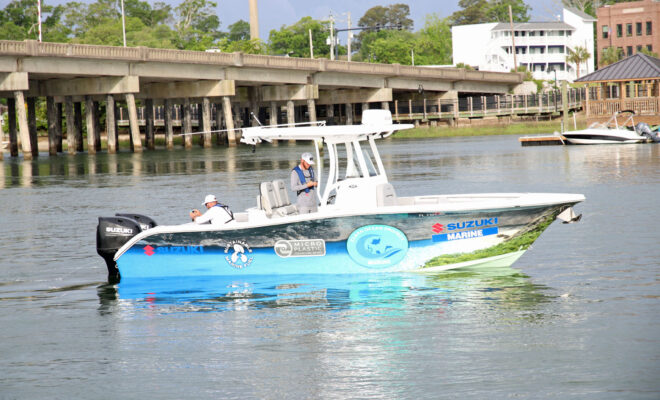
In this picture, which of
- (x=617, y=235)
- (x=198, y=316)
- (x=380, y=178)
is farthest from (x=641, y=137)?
(x=198, y=316)

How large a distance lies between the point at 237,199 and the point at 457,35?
14587 centimetres

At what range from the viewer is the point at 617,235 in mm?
21344

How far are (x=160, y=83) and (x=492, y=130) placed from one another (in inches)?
1446

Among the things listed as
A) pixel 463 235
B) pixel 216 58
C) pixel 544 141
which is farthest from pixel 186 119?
pixel 463 235

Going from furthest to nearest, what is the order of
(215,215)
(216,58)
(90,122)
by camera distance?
(216,58)
(90,122)
(215,215)

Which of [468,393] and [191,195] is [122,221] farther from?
[191,195]

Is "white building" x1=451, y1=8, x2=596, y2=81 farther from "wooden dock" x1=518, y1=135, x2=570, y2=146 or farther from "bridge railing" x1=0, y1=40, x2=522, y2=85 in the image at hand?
"wooden dock" x1=518, y1=135, x2=570, y2=146

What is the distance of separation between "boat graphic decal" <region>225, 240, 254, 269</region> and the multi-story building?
408ft

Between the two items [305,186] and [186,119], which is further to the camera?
[186,119]

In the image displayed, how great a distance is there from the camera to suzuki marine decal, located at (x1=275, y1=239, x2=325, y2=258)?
16.5 m

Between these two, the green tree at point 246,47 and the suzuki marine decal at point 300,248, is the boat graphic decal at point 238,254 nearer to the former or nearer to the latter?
the suzuki marine decal at point 300,248

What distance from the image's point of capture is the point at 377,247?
16453 millimetres

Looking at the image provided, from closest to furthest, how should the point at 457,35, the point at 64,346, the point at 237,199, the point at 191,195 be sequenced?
the point at 64,346 → the point at 237,199 → the point at 191,195 → the point at 457,35

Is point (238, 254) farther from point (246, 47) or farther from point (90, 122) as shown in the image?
point (246, 47)
